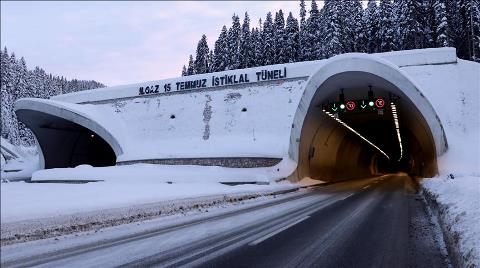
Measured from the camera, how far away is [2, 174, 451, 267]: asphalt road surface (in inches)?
236

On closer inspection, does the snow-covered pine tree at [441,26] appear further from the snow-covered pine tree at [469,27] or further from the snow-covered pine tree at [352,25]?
the snow-covered pine tree at [352,25]

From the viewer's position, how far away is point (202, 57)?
93.8m

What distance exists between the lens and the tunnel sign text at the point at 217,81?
3488 cm

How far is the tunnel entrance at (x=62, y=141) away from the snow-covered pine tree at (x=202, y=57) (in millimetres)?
45649

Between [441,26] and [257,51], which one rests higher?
[257,51]

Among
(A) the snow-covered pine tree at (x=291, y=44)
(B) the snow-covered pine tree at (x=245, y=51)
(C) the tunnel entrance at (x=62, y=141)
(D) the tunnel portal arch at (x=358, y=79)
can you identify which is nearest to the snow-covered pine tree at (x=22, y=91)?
(B) the snow-covered pine tree at (x=245, y=51)

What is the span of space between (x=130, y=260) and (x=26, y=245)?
2.39 meters

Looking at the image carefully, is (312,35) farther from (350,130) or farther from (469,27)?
(350,130)

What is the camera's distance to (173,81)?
39.3 meters

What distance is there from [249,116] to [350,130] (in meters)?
14.0

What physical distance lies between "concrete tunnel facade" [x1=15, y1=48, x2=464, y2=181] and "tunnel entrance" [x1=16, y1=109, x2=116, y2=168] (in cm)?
12

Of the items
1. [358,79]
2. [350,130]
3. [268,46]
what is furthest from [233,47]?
[358,79]

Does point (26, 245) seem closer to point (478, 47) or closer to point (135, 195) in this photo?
point (135, 195)

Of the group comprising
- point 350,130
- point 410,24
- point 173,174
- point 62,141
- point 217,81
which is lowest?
point 173,174
